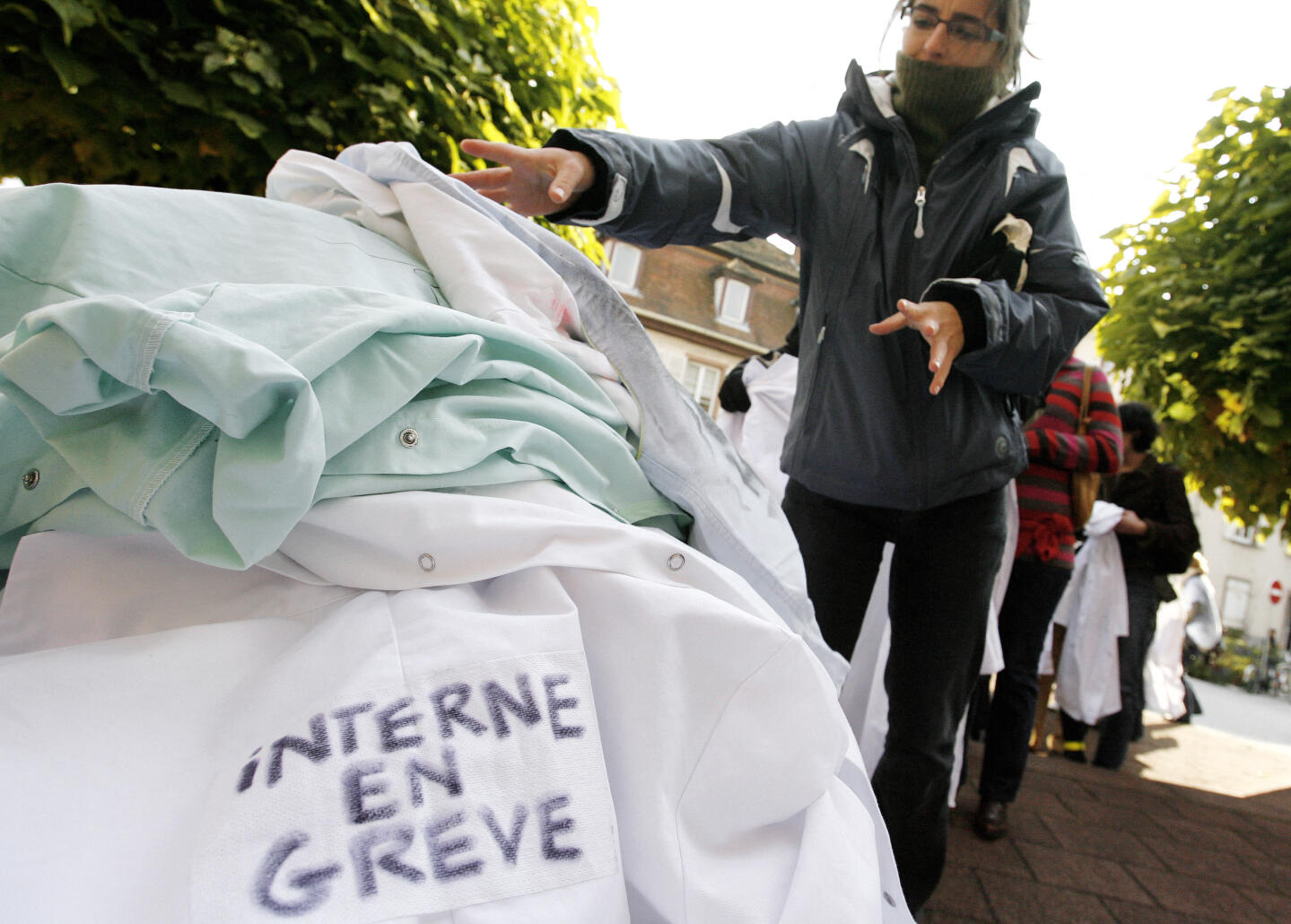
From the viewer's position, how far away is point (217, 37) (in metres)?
2.02

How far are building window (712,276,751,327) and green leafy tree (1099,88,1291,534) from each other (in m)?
19.4

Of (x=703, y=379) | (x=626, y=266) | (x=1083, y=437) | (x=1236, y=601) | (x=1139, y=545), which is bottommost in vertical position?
(x=1236, y=601)

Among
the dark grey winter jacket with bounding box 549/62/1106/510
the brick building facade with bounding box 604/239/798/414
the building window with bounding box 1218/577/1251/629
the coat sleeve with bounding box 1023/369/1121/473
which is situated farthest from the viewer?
the building window with bounding box 1218/577/1251/629

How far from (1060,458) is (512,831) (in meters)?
2.70

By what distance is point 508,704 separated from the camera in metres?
0.63

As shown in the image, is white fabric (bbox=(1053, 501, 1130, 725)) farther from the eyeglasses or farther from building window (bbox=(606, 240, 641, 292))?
building window (bbox=(606, 240, 641, 292))

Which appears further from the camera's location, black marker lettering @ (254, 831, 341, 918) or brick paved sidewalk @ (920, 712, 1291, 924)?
brick paved sidewalk @ (920, 712, 1291, 924)

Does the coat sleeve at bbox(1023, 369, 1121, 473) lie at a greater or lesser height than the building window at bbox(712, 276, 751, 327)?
lesser

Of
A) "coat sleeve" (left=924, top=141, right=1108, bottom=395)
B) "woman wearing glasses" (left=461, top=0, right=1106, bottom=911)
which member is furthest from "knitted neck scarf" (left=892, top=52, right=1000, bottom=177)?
"coat sleeve" (left=924, top=141, right=1108, bottom=395)

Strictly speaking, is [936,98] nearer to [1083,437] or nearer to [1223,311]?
[1083,437]

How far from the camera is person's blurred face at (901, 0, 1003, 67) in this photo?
1.59 metres

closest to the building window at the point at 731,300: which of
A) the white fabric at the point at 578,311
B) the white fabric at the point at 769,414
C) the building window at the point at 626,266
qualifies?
the building window at the point at 626,266

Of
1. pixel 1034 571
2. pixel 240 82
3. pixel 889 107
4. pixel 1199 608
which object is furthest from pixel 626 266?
pixel 889 107

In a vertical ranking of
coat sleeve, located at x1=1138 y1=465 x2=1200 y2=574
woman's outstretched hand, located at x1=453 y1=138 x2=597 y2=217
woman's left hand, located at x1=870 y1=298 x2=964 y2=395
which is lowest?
coat sleeve, located at x1=1138 y1=465 x2=1200 y2=574
